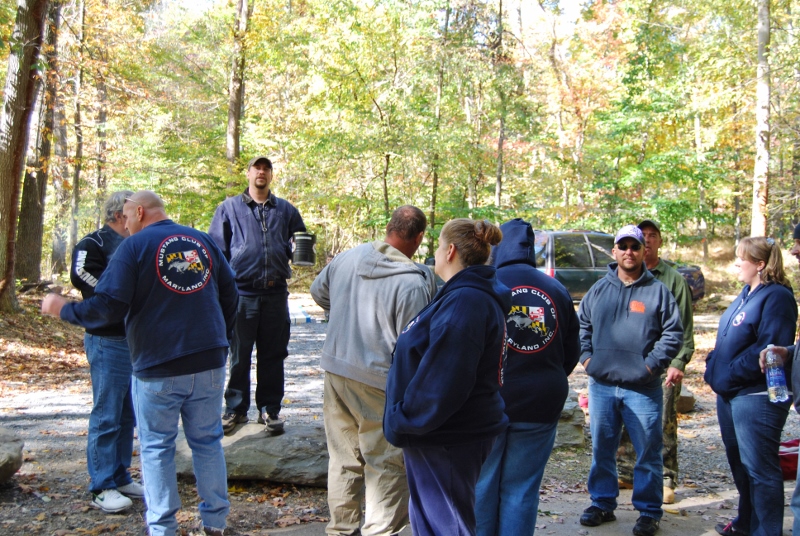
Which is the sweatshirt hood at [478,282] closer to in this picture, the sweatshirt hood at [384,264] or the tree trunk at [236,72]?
the sweatshirt hood at [384,264]

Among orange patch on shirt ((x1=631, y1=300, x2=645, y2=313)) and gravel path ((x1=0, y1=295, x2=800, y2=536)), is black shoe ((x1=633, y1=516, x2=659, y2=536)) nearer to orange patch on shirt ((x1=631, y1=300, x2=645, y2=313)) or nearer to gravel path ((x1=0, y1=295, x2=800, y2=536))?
gravel path ((x1=0, y1=295, x2=800, y2=536))

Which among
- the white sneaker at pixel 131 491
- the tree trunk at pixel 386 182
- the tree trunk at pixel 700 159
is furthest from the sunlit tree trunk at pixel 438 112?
the white sneaker at pixel 131 491

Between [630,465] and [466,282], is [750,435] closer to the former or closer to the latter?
[630,465]

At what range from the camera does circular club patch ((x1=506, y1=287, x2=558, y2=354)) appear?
141 inches

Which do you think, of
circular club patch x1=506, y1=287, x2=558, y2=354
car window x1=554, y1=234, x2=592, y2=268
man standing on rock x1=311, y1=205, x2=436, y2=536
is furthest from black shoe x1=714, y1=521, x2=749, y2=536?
car window x1=554, y1=234, x2=592, y2=268

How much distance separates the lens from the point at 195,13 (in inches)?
1041

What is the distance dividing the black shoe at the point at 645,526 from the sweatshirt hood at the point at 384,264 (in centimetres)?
218

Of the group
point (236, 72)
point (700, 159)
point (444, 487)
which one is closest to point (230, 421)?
point (444, 487)

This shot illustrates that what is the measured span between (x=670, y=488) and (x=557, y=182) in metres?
18.3

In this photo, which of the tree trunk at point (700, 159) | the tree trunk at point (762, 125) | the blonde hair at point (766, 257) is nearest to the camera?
the blonde hair at point (766, 257)

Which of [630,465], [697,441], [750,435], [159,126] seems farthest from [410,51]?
[750,435]

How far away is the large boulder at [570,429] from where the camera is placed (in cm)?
659

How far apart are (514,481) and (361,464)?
37.2 inches

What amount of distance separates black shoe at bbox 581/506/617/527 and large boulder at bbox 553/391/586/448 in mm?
1957
